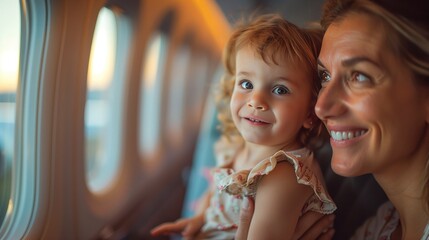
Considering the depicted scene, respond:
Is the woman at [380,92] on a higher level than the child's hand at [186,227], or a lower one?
higher

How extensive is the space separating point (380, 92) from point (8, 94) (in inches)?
50.7

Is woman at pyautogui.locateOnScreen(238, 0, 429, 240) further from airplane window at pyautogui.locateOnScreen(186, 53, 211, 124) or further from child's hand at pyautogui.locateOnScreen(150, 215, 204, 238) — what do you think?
airplane window at pyautogui.locateOnScreen(186, 53, 211, 124)

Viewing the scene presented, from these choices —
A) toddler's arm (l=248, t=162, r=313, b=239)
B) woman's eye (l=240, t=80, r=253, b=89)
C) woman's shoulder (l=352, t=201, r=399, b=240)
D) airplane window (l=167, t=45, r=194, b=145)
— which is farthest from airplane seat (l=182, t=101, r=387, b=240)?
airplane window (l=167, t=45, r=194, b=145)

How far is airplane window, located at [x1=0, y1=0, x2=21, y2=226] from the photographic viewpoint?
148 centimetres

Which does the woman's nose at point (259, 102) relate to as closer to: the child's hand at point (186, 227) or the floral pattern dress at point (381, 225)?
the floral pattern dress at point (381, 225)

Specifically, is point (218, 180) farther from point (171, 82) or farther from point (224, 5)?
point (171, 82)

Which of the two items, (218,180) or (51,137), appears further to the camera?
(51,137)

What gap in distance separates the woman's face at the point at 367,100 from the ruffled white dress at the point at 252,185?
0.32ft

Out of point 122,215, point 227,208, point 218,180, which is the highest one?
point 218,180

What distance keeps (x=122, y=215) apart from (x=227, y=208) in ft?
3.82

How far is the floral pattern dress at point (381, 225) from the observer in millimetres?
1361

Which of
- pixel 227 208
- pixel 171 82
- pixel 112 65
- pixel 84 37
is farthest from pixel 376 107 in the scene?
pixel 171 82

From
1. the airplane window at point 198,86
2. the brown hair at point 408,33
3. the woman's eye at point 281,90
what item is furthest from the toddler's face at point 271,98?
the airplane window at point 198,86

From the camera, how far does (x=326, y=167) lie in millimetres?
1590
